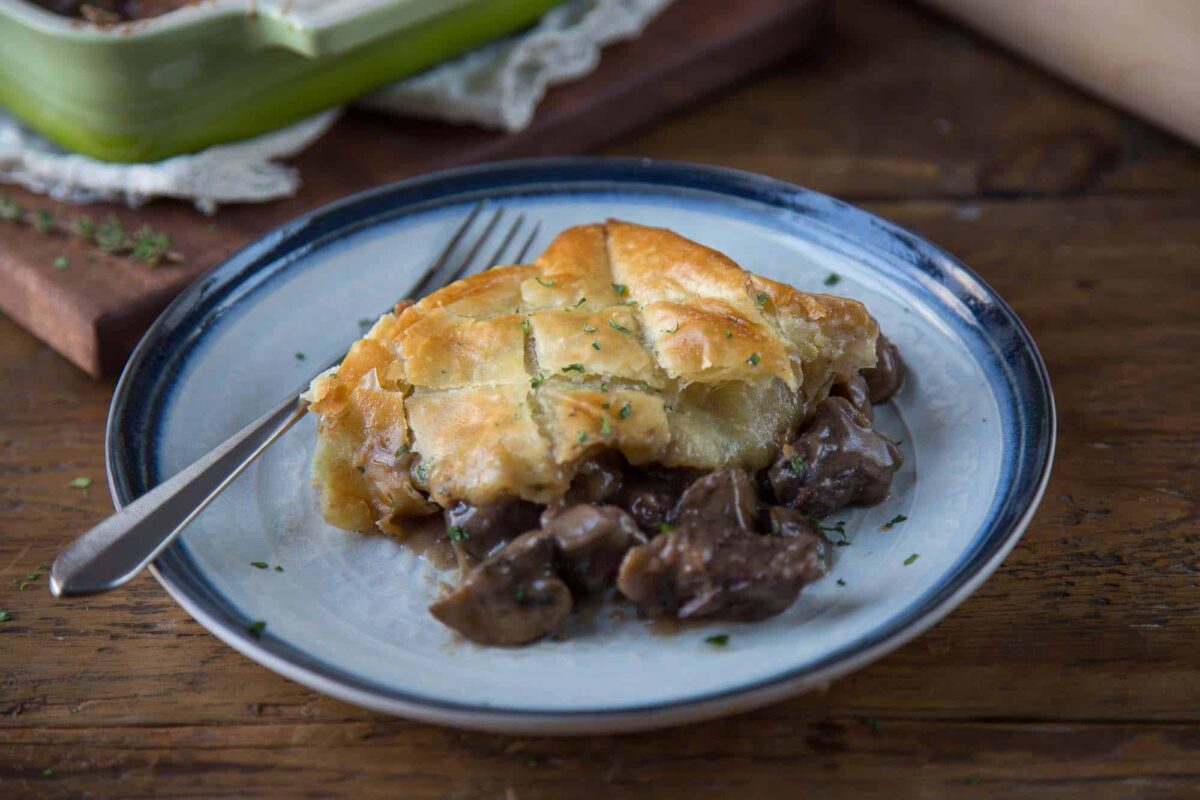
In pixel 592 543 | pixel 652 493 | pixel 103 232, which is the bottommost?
pixel 103 232

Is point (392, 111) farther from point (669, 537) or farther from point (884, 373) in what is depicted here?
point (669, 537)

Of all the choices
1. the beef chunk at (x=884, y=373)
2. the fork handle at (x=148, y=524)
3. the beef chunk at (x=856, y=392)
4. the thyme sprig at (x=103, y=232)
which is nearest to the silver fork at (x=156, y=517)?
the fork handle at (x=148, y=524)

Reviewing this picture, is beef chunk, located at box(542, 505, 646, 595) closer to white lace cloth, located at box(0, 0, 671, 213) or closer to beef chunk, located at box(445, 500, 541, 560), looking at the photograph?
beef chunk, located at box(445, 500, 541, 560)

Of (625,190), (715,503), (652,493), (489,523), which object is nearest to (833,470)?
(715,503)

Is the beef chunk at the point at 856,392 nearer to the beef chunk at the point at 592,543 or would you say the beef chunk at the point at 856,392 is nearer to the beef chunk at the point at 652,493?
the beef chunk at the point at 652,493

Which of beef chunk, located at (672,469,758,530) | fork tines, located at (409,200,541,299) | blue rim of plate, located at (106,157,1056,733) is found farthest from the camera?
fork tines, located at (409,200,541,299)

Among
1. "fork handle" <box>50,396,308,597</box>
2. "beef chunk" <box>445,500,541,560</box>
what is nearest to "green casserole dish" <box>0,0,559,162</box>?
"fork handle" <box>50,396,308,597</box>

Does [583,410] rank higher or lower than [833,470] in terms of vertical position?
lower
